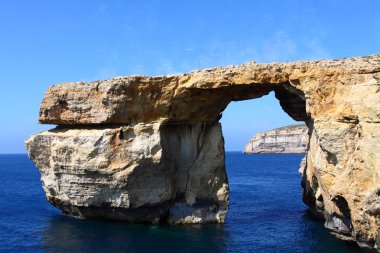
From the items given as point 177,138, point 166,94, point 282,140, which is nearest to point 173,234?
point 177,138

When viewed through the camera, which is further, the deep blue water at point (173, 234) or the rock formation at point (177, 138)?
the deep blue water at point (173, 234)

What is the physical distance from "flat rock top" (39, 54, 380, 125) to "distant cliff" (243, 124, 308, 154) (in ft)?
357

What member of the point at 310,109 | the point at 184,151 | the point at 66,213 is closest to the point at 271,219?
the point at 184,151

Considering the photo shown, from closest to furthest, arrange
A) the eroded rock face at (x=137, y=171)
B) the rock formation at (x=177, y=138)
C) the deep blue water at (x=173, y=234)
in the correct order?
the rock formation at (x=177, y=138) < the deep blue water at (x=173, y=234) < the eroded rock face at (x=137, y=171)

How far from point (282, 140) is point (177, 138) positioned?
4981 inches

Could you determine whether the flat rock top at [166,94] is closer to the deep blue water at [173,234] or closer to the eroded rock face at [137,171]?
the eroded rock face at [137,171]

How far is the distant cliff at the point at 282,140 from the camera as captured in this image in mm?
143000

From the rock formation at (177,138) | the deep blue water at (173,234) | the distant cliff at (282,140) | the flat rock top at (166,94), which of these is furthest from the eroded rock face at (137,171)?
the distant cliff at (282,140)

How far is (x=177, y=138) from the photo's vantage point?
30.6m

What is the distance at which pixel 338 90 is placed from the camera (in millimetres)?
22328

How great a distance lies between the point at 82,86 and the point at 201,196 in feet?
36.8

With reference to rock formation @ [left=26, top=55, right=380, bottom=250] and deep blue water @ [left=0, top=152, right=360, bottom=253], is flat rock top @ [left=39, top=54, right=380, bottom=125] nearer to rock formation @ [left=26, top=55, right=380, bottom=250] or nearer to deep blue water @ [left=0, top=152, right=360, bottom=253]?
rock formation @ [left=26, top=55, right=380, bottom=250]

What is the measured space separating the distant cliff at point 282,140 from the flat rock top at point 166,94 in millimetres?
108927

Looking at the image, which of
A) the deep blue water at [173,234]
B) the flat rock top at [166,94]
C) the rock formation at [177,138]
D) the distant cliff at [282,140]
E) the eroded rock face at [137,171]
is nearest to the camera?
the rock formation at [177,138]
